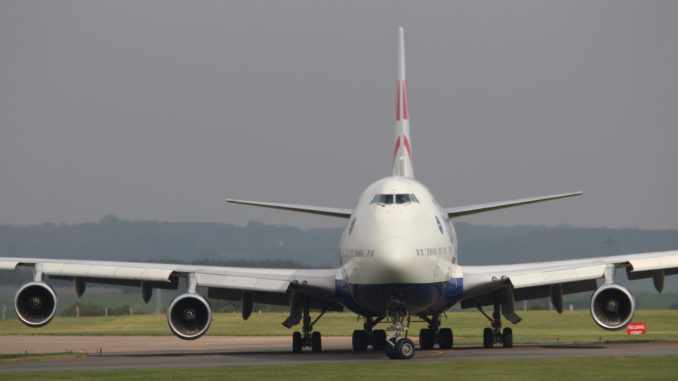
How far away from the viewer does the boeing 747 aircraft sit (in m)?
30.7

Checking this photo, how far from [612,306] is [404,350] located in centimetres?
649

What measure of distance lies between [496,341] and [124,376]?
15597mm

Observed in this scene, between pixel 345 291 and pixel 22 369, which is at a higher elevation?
pixel 345 291

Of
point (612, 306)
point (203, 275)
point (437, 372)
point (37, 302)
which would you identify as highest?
point (203, 275)

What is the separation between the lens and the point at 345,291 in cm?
3356

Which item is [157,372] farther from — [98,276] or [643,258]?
[643,258]

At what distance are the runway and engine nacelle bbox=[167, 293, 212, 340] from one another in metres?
0.77

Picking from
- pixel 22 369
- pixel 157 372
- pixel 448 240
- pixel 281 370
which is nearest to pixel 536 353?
pixel 448 240

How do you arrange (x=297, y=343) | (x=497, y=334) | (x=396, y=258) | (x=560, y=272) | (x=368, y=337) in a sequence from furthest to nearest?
(x=368, y=337) < (x=497, y=334) < (x=297, y=343) < (x=560, y=272) < (x=396, y=258)

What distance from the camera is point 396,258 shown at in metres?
29.8

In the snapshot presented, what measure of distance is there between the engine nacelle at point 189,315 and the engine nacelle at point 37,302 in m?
3.52

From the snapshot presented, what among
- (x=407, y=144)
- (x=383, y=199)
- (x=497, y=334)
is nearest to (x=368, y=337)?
(x=497, y=334)

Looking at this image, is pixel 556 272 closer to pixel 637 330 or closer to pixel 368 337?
pixel 368 337

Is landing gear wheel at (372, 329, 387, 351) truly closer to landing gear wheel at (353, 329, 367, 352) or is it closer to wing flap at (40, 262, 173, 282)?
landing gear wheel at (353, 329, 367, 352)
